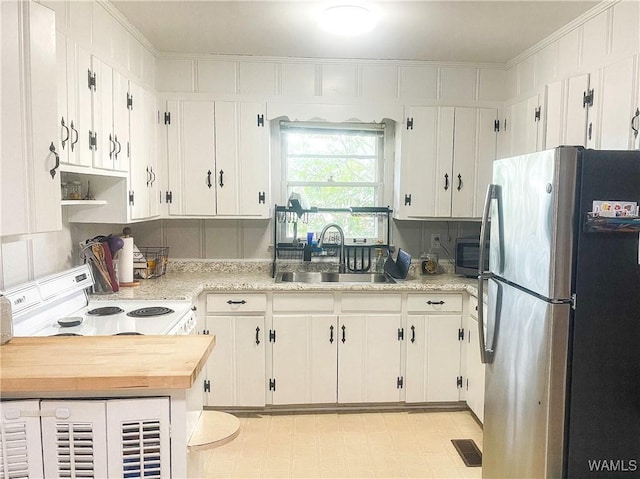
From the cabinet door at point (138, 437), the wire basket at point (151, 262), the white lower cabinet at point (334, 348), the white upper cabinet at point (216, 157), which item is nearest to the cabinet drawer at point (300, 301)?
the white lower cabinet at point (334, 348)

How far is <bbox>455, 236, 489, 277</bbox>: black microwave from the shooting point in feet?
11.1

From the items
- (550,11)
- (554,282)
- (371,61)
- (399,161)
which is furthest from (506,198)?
(371,61)

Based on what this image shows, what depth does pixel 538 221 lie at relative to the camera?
1.84 meters

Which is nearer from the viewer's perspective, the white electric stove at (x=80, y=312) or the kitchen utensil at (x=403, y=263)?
the white electric stove at (x=80, y=312)

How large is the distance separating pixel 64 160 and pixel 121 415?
1.17 meters

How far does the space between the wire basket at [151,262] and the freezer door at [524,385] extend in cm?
228

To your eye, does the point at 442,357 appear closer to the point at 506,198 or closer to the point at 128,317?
the point at 506,198

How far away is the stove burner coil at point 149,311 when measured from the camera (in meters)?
2.33

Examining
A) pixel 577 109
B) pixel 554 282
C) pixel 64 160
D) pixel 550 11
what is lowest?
pixel 554 282

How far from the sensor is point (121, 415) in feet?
4.31

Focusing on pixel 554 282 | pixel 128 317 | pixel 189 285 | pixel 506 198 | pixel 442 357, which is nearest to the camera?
pixel 554 282


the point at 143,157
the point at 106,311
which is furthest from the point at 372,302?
the point at 143,157

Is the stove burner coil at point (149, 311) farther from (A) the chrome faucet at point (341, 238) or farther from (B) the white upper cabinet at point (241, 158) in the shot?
(A) the chrome faucet at point (341, 238)

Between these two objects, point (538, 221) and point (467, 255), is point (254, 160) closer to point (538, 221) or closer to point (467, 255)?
point (467, 255)
